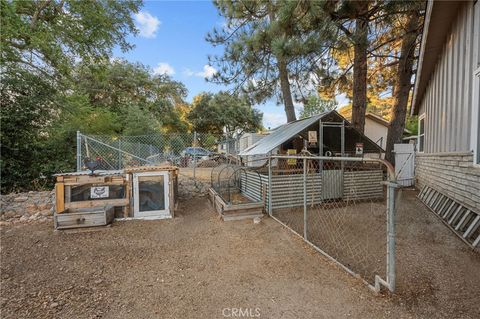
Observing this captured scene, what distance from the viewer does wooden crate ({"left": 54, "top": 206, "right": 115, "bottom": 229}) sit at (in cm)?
445

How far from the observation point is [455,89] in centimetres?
480

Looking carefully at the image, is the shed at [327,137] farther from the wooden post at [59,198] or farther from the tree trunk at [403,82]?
the wooden post at [59,198]

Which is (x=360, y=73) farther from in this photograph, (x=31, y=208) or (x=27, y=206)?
(x=27, y=206)

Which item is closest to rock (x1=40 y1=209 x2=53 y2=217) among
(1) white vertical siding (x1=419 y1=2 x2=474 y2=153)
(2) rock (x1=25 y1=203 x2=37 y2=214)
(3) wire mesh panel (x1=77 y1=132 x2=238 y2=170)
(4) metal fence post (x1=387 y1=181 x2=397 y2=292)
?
(2) rock (x1=25 y1=203 x2=37 y2=214)

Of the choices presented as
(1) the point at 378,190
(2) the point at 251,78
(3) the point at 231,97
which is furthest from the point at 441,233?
(3) the point at 231,97

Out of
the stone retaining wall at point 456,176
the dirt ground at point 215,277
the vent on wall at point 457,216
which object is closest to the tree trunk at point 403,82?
the stone retaining wall at point 456,176

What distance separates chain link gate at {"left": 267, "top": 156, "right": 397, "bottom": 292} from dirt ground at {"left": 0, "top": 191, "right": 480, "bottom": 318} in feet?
0.79

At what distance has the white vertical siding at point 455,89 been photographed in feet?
13.9

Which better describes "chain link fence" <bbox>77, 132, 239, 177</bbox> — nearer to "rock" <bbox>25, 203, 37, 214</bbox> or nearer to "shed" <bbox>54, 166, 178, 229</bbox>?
"rock" <bbox>25, 203, 37, 214</bbox>

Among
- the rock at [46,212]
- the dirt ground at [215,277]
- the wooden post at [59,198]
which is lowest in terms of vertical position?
the dirt ground at [215,277]

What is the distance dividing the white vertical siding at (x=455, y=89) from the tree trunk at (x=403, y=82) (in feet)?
7.60

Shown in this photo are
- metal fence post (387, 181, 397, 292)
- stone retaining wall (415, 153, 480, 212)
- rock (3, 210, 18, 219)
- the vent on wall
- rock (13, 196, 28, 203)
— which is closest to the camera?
metal fence post (387, 181, 397, 292)

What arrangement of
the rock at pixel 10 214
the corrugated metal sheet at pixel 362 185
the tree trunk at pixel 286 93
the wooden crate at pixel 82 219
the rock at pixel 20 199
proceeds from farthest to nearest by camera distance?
the tree trunk at pixel 286 93, the corrugated metal sheet at pixel 362 185, the rock at pixel 20 199, the rock at pixel 10 214, the wooden crate at pixel 82 219

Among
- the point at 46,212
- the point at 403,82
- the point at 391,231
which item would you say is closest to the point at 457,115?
the point at 391,231
